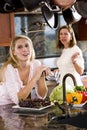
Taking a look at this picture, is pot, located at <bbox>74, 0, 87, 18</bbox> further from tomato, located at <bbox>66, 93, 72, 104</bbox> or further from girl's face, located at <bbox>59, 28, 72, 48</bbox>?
girl's face, located at <bbox>59, 28, 72, 48</bbox>

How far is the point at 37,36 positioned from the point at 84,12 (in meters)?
2.39

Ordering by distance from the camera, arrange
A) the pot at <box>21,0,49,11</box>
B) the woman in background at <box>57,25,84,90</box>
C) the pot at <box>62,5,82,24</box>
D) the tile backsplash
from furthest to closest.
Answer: the tile backsplash
the woman in background at <box>57,25,84,90</box>
the pot at <box>62,5,82,24</box>
the pot at <box>21,0,49,11</box>

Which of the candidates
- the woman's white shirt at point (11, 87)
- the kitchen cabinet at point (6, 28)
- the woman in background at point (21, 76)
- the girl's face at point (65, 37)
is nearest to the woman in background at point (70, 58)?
the girl's face at point (65, 37)

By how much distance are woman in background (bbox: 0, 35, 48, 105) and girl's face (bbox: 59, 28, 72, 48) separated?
0.90 meters

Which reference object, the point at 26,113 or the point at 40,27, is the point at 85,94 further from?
Answer: the point at 40,27

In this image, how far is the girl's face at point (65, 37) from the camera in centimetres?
386

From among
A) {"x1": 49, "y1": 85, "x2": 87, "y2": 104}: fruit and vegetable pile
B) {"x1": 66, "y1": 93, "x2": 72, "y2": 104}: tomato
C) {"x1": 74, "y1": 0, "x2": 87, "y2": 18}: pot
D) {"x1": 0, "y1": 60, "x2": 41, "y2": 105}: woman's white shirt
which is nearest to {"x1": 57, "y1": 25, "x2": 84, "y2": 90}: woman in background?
{"x1": 0, "y1": 60, "x2": 41, "y2": 105}: woman's white shirt

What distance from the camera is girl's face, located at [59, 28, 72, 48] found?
12.7 ft

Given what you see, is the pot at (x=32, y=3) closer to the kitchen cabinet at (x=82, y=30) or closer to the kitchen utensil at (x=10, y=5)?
the kitchen utensil at (x=10, y=5)

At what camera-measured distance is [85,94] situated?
235 centimetres

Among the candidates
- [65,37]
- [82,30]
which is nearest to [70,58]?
[65,37]

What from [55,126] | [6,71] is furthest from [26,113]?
[6,71]

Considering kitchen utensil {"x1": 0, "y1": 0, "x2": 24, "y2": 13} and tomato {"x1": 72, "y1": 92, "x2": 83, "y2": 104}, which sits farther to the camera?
tomato {"x1": 72, "y1": 92, "x2": 83, "y2": 104}

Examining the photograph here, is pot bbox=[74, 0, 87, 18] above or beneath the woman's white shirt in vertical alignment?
above
